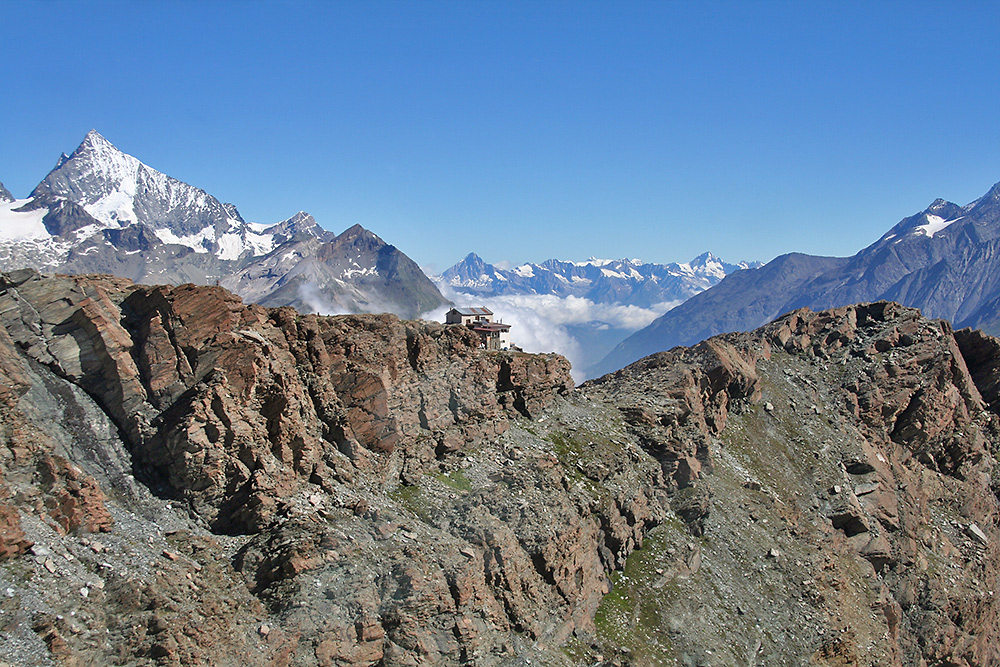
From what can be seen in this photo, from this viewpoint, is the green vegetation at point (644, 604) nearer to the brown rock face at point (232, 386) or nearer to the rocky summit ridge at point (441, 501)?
the rocky summit ridge at point (441, 501)

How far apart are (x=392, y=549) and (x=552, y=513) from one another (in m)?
17.9

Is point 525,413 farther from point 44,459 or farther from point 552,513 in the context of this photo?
point 44,459

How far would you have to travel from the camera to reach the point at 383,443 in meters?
57.7

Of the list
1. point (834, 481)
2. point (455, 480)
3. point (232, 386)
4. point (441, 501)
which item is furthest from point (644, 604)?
point (232, 386)

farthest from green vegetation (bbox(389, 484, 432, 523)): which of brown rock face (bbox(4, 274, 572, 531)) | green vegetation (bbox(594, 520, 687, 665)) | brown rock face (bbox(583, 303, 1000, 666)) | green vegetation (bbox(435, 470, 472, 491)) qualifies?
brown rock face (bbox(583, 303, 1000, 666))

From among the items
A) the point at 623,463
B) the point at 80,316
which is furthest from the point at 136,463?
the point at 623,463

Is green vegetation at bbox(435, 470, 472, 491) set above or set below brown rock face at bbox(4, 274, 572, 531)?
below

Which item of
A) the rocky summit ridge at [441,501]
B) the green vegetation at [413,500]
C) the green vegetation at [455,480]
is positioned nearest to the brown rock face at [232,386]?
the rocky summit ridge at [441,501]

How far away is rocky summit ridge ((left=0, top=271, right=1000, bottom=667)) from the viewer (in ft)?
126

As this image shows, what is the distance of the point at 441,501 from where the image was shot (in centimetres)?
5591

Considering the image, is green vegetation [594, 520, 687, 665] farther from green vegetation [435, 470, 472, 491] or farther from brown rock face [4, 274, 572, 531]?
brown rock face [4, 274, 572, 531]

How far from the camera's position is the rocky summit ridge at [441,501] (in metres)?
38.3

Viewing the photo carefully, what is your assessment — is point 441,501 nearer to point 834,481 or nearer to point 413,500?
point 413,500

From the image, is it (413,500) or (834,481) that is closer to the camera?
(413,500)
